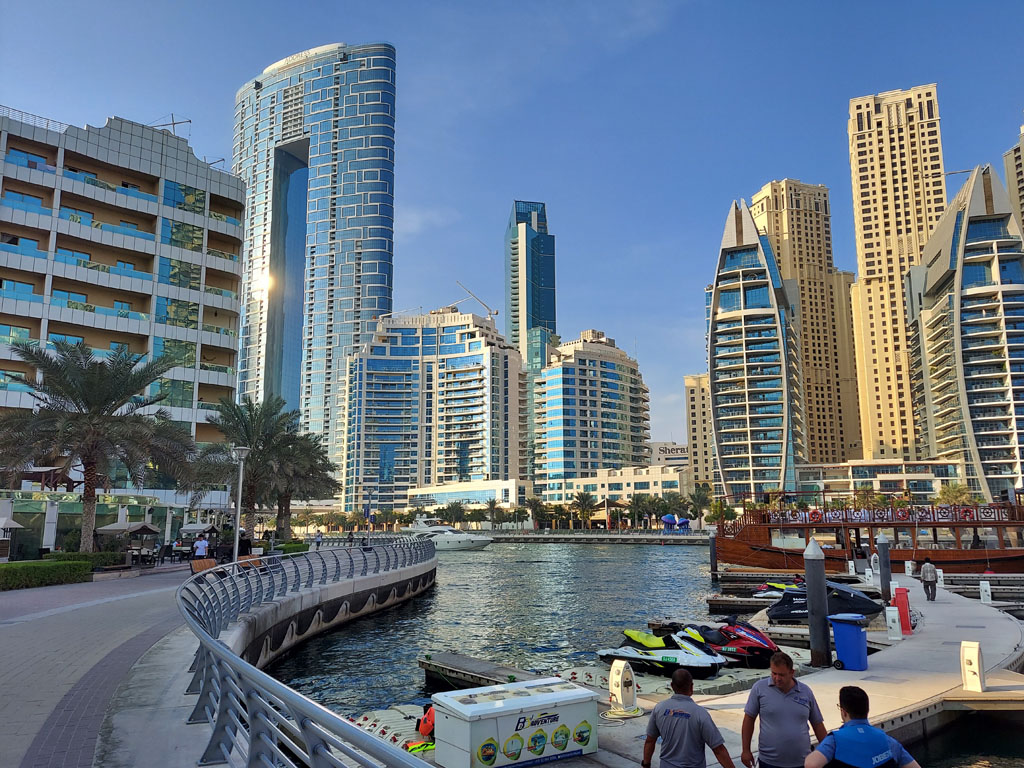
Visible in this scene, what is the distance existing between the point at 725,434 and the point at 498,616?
11898cm

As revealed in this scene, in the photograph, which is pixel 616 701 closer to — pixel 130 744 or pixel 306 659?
pixel 130 744

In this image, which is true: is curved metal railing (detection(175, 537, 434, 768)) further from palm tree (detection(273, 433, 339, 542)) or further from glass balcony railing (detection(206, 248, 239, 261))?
glass balcony railing (detection(206, 248, 239, 261))

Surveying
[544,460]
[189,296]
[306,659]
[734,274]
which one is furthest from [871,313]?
[306,659]

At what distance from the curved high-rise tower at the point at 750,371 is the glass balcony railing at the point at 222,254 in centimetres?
10404

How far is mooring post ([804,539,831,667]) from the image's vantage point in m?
16.9

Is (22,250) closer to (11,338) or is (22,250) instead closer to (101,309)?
(101,309)

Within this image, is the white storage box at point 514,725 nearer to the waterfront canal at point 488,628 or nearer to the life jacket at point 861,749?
the life jacket at point 861,749

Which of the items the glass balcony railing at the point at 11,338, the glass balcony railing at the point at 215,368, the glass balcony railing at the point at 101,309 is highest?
the glass balcony railing at the point at 101,309

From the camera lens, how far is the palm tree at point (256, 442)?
151 ft

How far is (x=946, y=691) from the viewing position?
13.6 metres

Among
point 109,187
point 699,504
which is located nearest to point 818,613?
point 109,187

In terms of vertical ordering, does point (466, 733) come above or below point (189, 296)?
below

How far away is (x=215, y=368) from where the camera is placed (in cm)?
5988

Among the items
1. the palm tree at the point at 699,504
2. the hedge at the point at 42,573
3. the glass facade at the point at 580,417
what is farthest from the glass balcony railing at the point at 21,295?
the glass facade at the point at 580,417
